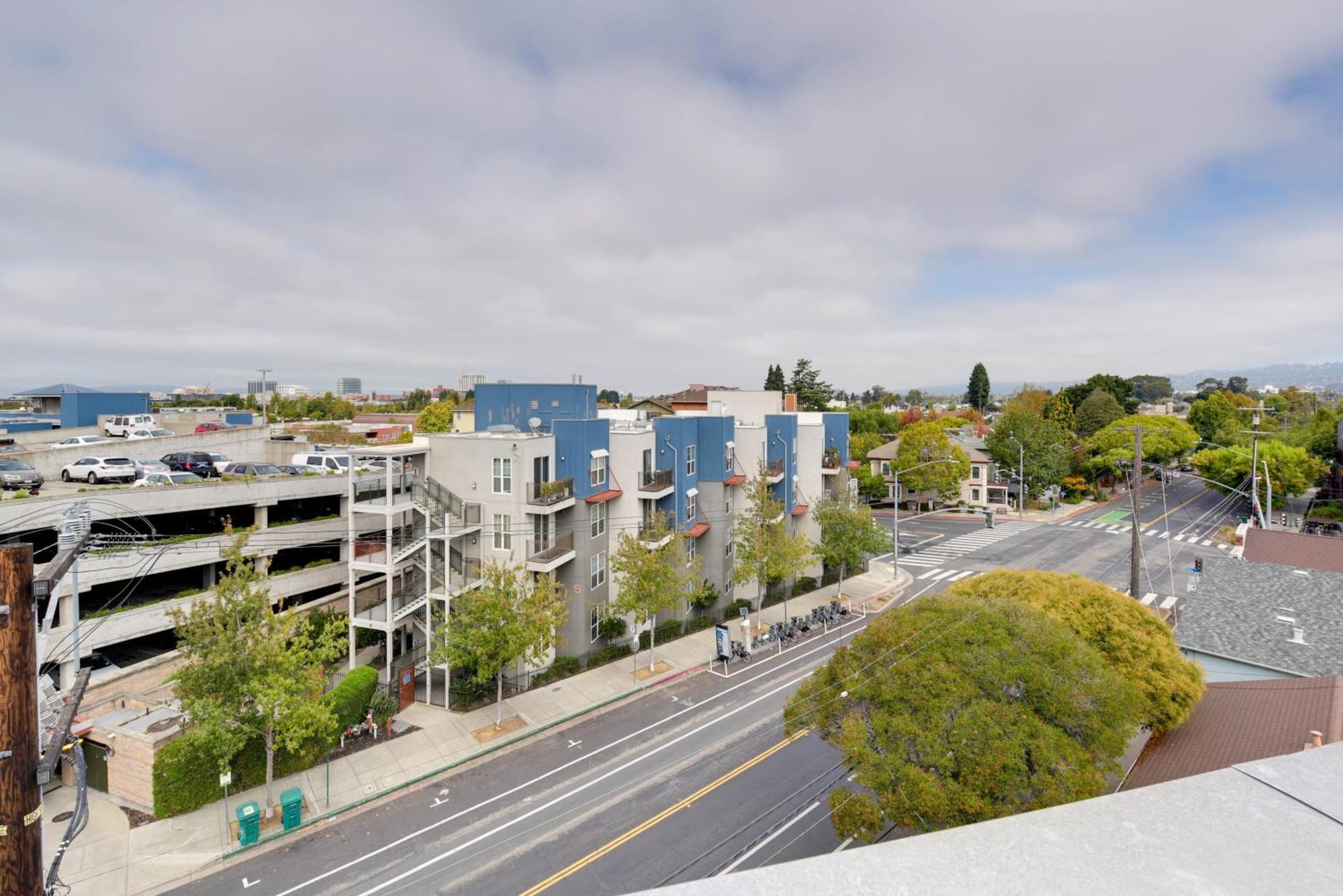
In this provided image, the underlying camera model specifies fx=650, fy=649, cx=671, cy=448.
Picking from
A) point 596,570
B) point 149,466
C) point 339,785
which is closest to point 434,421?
point 149,466

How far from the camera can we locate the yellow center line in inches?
606

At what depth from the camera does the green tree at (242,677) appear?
17.2 meters

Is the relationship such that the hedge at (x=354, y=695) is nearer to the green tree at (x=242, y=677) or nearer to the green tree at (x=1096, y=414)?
the green tree at (x=242, y=677)

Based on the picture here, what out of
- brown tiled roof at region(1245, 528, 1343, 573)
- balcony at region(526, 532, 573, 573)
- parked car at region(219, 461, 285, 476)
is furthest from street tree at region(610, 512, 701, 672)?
brown tiled roof at region(1245, 528, 1343, 573)

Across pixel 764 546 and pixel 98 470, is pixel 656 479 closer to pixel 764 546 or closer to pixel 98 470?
pixel 764 546

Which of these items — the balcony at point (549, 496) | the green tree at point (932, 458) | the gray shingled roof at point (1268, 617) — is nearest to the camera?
the gray shingled roof at point (1268, 617)

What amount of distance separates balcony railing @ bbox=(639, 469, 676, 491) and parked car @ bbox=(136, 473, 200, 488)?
61.5ft

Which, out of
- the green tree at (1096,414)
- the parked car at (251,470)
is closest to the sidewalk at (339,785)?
the parked car at (251,470)

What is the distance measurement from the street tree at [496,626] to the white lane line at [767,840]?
30.7ft

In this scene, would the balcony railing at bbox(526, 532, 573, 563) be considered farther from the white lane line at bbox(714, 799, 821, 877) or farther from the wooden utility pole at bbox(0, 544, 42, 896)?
the wooden utility pole at bbox(0, 544, 42, 896)

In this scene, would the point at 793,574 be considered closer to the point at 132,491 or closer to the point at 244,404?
the point at 132,491

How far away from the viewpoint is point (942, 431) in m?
62.6

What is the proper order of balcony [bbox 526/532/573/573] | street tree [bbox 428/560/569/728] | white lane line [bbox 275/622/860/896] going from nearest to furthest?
white lane line [bbox 275/622/860/896]
street tree [bbox 428/560/569/728]
balcony [bbox 526/532/573/573]

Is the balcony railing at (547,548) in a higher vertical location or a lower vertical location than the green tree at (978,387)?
lower
